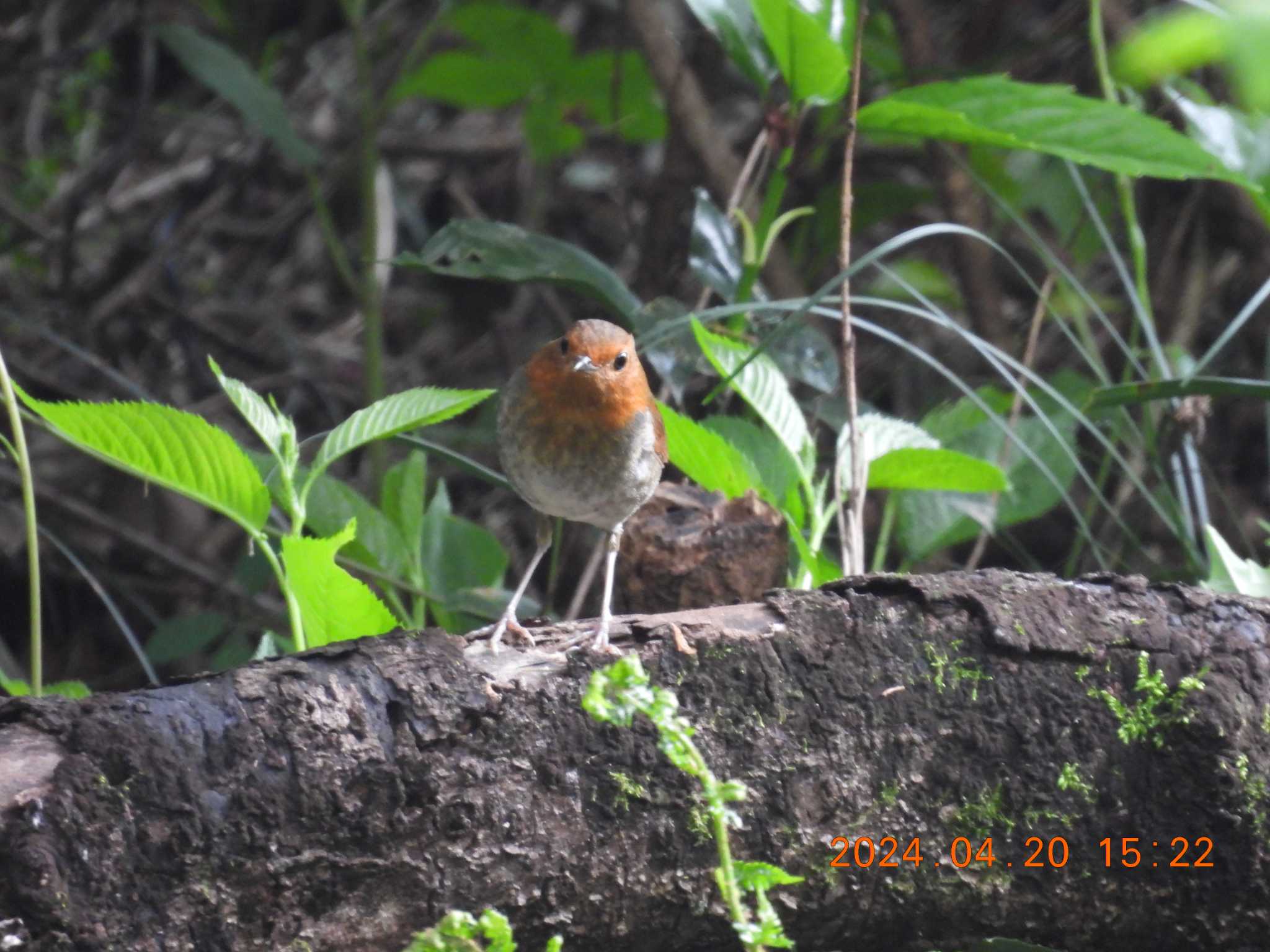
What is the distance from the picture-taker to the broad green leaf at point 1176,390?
2.53 meters

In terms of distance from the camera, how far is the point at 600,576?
3260 mm

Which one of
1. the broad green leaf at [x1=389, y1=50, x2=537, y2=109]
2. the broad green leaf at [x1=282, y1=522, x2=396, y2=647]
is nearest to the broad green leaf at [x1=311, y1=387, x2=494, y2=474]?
the broad green leaf at [x1=282, y1=522, x2=396, y2=647]

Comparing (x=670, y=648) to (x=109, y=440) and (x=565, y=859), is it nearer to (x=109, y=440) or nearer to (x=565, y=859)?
(x=565, y=859)

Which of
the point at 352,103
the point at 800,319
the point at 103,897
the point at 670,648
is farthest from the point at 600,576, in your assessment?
the point at 352,103

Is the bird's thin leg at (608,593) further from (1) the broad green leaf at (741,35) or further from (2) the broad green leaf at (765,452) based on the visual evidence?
(1) the broad green leaf at (741,35)

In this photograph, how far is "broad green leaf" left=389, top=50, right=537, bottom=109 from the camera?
14.1ft

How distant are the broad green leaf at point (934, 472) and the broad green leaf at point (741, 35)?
95 cm

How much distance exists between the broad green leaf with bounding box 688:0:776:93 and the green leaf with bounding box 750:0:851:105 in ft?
0.32

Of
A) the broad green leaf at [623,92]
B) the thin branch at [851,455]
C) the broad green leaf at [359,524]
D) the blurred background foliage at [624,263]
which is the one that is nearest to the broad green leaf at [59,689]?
the blurred background foliage at [624,263]

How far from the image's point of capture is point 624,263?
5.36 meters

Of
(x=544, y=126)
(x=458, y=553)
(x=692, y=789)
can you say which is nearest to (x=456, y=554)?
(x=458, y=553)

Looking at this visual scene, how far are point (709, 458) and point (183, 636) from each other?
158 centimetres

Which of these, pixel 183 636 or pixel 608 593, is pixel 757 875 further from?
pixel 183 636

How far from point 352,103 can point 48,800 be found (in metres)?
4.59
